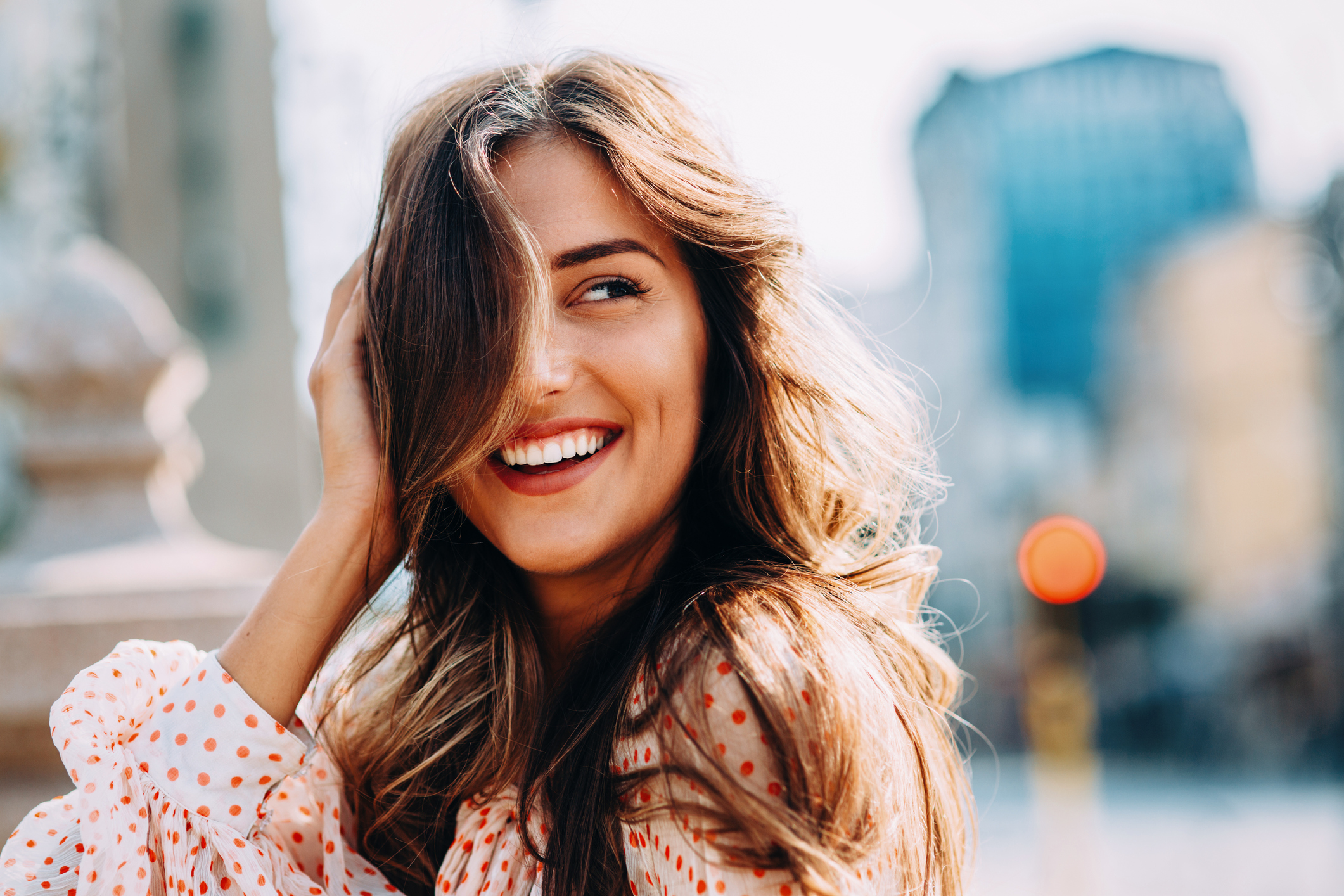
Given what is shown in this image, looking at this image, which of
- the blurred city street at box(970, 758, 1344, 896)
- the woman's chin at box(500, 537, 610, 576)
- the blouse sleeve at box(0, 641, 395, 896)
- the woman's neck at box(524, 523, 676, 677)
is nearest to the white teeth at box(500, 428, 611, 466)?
the woman's chin at box(500, 537, 610, 576)

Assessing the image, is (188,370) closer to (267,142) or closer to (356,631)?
(356,631)

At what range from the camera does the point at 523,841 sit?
59.2 inches

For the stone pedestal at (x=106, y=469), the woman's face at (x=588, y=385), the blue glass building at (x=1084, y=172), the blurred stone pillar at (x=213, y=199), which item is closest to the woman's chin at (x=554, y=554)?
the woman's face at (x=588, y=385)

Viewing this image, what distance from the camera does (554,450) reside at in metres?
1.64

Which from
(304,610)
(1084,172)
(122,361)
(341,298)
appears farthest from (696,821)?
(1084,172)

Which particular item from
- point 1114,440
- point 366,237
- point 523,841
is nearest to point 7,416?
point 366,237

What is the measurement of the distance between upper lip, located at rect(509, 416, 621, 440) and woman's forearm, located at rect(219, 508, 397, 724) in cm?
33

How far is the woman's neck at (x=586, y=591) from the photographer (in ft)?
5.92

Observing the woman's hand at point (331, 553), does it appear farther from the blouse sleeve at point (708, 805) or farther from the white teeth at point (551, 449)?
the blouse sleeve at point (708, 805)

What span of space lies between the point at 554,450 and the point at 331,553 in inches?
16.4

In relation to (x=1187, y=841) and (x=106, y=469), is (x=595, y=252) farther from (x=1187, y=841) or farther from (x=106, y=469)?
(x=1187, y=841)

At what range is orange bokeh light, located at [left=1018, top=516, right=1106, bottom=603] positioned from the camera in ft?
26.7

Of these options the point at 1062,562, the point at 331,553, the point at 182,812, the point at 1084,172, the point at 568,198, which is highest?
the point at 1084,172

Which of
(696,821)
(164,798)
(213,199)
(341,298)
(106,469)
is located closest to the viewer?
(696,821)
